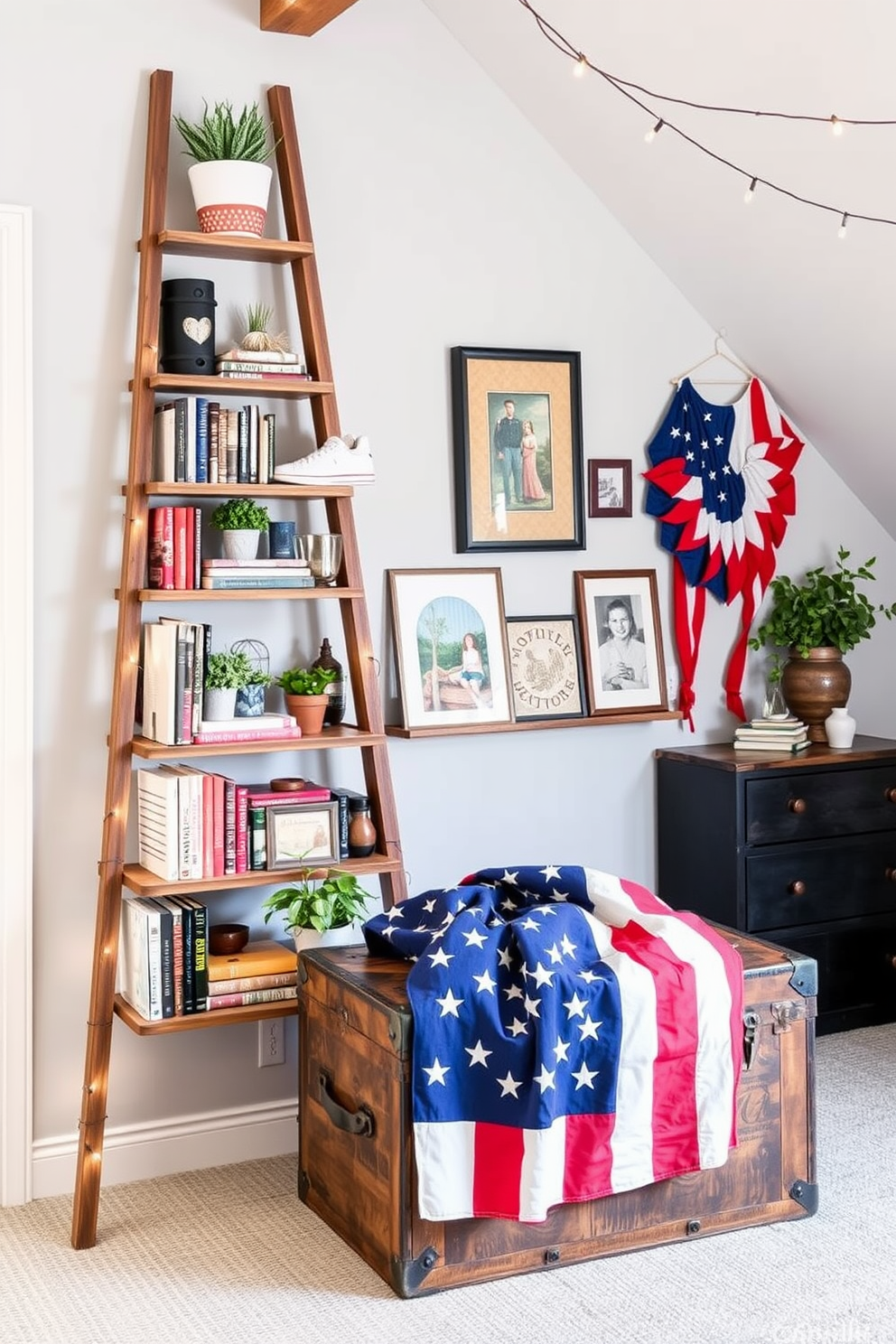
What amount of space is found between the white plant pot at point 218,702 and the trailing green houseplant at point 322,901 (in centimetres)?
37

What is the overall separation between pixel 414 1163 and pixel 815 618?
2.05 m

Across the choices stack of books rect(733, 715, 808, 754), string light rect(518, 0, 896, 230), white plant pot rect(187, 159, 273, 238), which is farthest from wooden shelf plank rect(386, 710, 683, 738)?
string light rect(518, 0, 896, 230)

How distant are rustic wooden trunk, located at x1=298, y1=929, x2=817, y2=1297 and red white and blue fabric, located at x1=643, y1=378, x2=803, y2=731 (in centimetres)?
116

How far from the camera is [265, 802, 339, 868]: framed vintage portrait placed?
3.03 metres

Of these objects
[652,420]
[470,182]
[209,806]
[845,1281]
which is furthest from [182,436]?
[845,1281]

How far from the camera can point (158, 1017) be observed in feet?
9.64

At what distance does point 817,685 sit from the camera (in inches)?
157

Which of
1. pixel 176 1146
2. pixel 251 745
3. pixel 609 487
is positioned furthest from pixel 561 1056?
pixel 609 487

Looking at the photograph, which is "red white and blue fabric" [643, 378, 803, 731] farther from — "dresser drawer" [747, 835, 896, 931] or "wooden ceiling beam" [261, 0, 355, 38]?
"wooden ceiling beam" [261, 0, 355, 38]

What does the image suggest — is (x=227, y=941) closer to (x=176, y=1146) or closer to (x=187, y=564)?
(x=176, y=1146)

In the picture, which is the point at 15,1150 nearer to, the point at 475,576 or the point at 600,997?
the point at 600,997

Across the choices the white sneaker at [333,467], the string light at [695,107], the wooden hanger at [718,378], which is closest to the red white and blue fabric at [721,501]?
the wooden hanger at [718,378]

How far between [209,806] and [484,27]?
192 cm

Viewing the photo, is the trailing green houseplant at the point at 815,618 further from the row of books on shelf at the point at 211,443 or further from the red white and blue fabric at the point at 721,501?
the row of books on shelf at the point at 211,443
